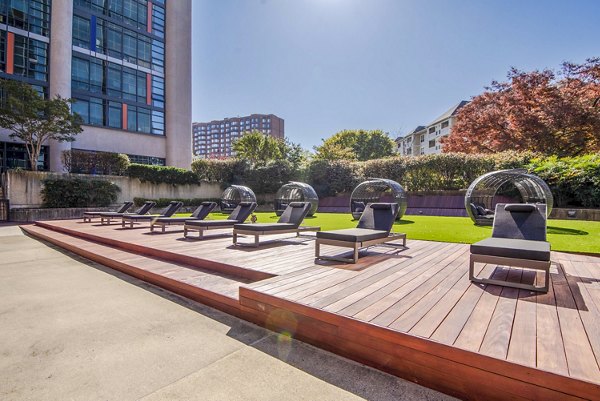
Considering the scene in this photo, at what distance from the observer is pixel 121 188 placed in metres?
19.8

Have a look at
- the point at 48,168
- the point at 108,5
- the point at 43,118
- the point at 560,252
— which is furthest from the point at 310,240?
the point at 108,5

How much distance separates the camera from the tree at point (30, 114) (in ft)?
53.8

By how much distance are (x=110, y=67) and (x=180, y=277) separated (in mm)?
25579

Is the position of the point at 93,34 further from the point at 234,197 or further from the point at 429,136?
the point at 429,136

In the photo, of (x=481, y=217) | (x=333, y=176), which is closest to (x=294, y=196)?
(x=333, y=176)

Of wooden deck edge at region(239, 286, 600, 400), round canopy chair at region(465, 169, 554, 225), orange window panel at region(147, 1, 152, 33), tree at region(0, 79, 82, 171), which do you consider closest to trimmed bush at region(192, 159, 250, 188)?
tree at region(0, 79, 82, 171)

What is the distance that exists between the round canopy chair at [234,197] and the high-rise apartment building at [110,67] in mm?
8580

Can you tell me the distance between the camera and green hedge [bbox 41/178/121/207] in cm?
1686

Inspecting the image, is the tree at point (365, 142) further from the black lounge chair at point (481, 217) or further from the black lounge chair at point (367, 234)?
the black lounge chair at point (367, 234)

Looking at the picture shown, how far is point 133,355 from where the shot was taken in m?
2.71

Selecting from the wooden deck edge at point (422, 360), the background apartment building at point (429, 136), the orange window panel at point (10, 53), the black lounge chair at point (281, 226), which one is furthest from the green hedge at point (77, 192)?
the background apartment building at point (429, 136)

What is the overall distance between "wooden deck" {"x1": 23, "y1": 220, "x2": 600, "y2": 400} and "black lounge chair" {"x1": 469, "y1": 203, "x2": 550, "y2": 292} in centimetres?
24

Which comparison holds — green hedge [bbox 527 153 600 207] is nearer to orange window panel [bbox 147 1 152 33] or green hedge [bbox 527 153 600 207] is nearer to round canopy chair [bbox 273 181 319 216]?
round canopy chair [bbox 273 181 319 216]

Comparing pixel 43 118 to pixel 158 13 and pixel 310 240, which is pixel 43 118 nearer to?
pixel 158 13
